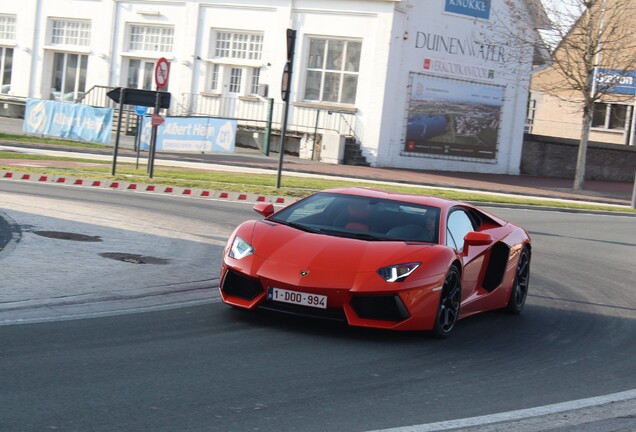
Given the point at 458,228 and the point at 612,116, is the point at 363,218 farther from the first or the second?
the point at 612,116

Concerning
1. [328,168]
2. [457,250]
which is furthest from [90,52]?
[457,250]

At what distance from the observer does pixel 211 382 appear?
6.46m

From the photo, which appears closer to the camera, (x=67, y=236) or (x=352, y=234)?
(x=352, y=234)

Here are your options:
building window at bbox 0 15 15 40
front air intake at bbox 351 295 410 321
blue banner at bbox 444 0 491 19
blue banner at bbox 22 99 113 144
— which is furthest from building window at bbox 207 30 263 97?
front air intake at bbox 351 295 410 321

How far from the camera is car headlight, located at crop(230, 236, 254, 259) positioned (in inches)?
338

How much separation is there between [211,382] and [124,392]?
0.65 meters

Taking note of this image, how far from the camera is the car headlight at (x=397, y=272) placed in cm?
820

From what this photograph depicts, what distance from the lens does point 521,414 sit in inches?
249

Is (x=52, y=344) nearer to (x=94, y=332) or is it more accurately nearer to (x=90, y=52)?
(x=94, y=332)

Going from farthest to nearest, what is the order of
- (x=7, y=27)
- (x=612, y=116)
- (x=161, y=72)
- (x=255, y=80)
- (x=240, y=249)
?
(x=612, y=116), (x=7, y=27), (x=255, y=80), (x=161, y=72), (x=240, y=249)

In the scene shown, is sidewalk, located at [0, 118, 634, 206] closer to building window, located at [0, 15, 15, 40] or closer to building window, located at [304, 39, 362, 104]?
building window, located at [304, 39, 362, 104]

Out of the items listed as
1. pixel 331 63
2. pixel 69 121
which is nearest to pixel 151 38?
pixel 69 121

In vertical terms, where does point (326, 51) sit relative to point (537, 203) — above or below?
above

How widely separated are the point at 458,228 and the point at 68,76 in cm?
3765
